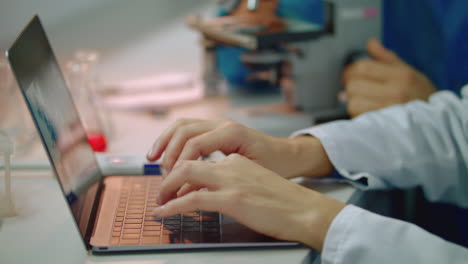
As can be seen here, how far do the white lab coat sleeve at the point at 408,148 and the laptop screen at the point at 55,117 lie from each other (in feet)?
1.40

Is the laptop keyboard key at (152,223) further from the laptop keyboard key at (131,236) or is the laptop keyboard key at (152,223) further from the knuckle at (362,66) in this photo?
the knuckle at (362,66)

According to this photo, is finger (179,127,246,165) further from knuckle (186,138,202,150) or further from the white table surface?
the white table surface

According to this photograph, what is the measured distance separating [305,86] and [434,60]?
0.40 meters

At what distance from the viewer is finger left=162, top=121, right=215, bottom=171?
0.73 metres

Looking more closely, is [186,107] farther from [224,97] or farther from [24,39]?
[24,39]

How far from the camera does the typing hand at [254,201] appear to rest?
23.6 inches

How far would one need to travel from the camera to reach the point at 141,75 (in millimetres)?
2064

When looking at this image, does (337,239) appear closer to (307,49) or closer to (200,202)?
(200,202)

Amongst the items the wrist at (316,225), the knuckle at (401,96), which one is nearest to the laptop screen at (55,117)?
the wrist at (316,225)

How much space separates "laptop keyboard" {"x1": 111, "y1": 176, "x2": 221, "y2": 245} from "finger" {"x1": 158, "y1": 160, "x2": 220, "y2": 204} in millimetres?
55

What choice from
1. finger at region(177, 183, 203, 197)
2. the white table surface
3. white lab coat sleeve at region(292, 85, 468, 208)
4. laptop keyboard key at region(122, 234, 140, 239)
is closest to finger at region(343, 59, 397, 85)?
white lab coat sleeve at region(292, 85, 468, 208)

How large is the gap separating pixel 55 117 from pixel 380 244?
0.51m

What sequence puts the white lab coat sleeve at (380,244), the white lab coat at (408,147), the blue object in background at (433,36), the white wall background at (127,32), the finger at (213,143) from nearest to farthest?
the white lab coat sleeve at (380,244), the finger at (213,143), the white lab coat at (408,147), the blue object in background at (433,36), the white wall background at (127,32)

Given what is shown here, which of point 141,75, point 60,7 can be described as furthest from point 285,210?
point 141,75
